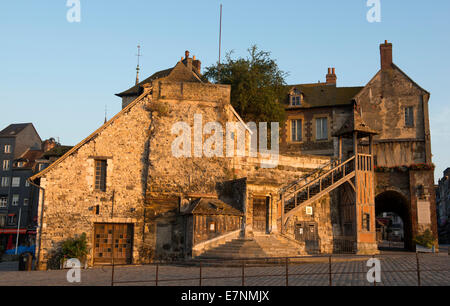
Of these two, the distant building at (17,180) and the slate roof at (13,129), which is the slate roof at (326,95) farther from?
the slate roof at (13,129)

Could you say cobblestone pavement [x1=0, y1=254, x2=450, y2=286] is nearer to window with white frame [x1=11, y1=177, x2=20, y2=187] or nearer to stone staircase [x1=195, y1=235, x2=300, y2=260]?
stone staircase [x1=195, y1=235, x2=300, y2=260]

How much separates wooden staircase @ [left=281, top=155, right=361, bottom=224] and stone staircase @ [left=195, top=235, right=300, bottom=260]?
2746 mm

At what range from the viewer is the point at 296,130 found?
98.5ft

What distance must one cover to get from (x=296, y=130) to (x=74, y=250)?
17014 mm

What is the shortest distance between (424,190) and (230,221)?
12867 millimetres

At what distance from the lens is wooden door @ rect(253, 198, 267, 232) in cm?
2005

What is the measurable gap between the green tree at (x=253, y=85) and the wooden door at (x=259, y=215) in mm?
8406

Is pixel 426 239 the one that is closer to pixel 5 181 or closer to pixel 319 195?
pixel 319 195

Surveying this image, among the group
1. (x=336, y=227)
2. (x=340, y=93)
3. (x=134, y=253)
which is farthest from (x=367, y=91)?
(x=134, y=253)

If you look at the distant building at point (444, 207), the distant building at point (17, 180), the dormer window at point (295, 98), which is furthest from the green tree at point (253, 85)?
the distant building at point (444, 207)

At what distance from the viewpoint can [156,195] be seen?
66.3 feet

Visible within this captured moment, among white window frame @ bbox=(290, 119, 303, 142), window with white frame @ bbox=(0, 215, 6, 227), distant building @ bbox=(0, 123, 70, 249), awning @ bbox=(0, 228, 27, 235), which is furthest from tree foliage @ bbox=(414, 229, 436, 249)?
window with white frame @ bbox=(0, 215, 6, 227)

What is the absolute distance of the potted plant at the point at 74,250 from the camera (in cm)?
1838
